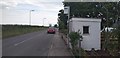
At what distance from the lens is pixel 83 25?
20.0 m

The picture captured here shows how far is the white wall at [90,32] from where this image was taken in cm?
1995

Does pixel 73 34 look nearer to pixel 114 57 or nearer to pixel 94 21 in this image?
pixel 94 21

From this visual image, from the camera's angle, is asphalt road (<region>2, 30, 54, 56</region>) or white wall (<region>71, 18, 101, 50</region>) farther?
white wall (<region>71, 18, 101, 50</region>)

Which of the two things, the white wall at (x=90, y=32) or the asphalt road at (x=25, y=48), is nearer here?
the asphalt road at (x=25, y=48)

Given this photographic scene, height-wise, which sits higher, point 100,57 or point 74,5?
point 74,5

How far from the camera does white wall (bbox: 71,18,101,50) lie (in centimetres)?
1995

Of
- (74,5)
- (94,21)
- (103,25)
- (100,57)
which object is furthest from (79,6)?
(100,57)

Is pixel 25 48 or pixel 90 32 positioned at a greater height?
pixel 90 32

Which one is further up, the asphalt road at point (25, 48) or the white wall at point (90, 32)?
the white wall at point (90, 32)

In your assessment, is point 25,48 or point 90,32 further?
point 25,48

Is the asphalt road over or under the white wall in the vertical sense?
under

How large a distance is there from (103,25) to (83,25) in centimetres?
1134

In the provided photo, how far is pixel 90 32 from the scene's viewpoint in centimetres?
2014

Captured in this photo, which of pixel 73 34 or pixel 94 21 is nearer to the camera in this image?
pixel 73 34
